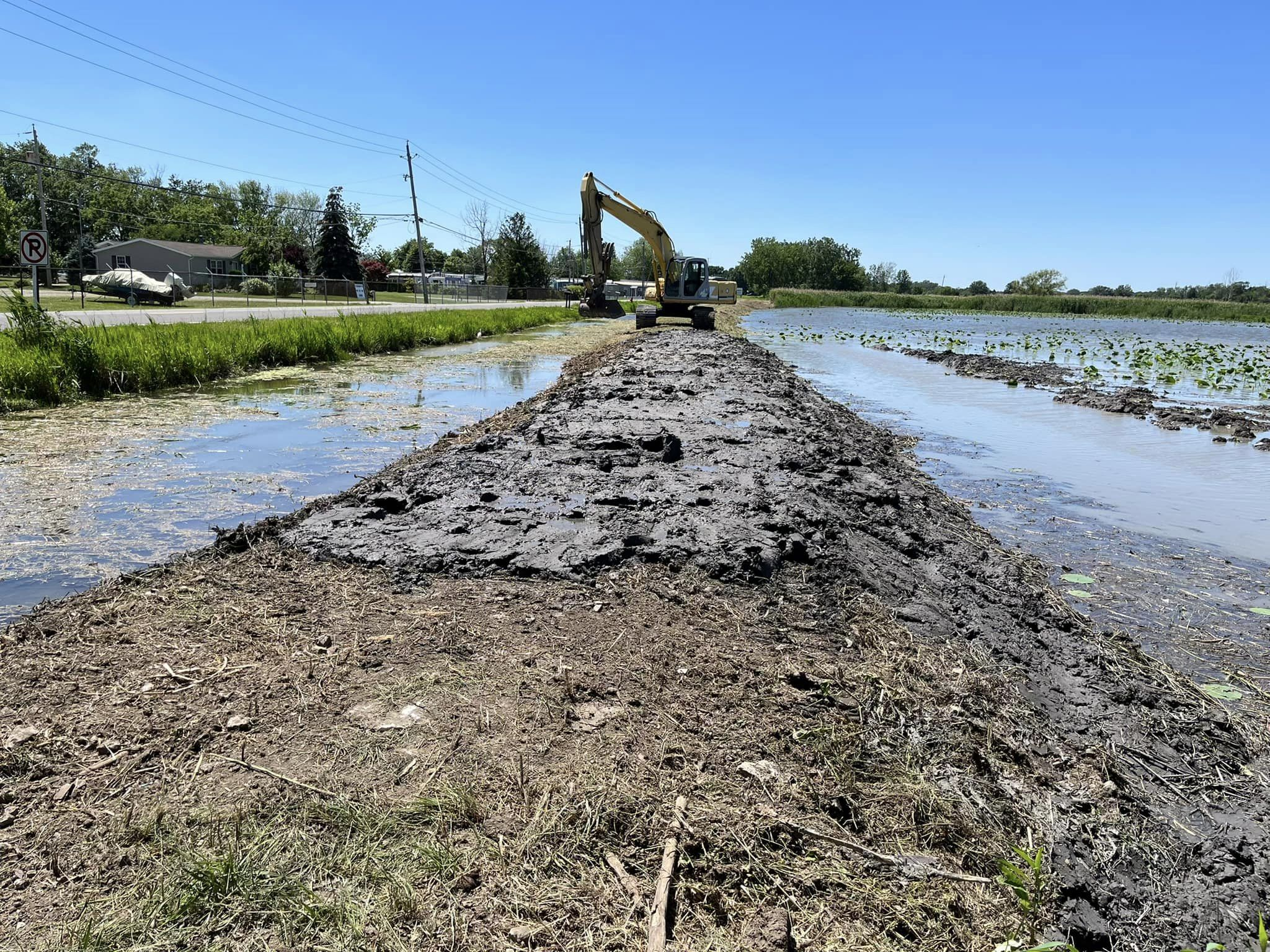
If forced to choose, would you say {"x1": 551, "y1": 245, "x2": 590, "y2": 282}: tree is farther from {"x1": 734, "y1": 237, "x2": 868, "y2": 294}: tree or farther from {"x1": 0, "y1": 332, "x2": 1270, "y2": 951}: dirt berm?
{"x1": 0, "y1": 332, "x2": 1270, "y2": 951}: dirt berm

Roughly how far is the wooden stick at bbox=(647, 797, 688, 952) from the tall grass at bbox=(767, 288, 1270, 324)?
297 ft

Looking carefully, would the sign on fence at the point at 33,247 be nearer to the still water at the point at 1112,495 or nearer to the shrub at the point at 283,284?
the still water at the point at 1112,495

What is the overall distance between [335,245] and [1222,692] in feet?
208

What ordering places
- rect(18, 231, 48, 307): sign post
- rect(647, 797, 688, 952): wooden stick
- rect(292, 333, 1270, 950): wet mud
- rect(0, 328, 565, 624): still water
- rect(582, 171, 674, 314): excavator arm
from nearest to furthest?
rect(647, 797, 688, 952): wooden stick, rect(292, 333, 1270, 950): wet mud, rect(0, 328, 565, 624): still water, rect(18, 231, 48, 307): sign post, rect(582, 171, 674, 314): excavator arm

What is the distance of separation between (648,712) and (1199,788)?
2.22 m

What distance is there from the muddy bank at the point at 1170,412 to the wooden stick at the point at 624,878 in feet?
45.0

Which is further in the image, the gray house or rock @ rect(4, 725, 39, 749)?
the gray house

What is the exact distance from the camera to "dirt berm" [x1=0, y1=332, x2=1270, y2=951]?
2.12 m

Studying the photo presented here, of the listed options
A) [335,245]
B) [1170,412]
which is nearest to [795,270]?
[335,245]

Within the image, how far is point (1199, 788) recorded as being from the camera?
295cm

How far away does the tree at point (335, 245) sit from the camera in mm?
57125

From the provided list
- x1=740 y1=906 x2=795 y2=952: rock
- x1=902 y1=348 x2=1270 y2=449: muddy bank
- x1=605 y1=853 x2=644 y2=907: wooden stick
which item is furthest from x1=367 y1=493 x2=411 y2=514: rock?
x1=902 y1=348 x2=1270 y2=449: muddy bank

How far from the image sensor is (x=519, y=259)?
68.6 m

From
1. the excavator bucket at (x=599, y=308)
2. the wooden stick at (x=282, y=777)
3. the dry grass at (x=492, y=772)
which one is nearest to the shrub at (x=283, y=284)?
the excavator bucket at (x=599, y=308)
